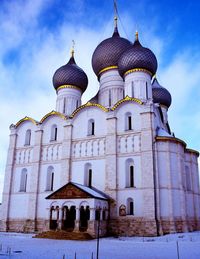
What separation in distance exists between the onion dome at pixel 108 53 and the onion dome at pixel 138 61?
252cm

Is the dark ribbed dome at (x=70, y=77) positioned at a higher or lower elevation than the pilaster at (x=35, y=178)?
higher

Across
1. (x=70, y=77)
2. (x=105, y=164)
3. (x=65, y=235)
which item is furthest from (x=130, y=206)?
(x=70, y=77)

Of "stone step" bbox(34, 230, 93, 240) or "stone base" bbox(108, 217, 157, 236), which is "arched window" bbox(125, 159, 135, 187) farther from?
"stone step" bbox(34, 230, 93, 240)

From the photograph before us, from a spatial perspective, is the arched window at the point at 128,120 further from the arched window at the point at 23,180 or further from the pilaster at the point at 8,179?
the pilaster at the point at 8,179

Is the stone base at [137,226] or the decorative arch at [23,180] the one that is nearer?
the stone base at [137,226]

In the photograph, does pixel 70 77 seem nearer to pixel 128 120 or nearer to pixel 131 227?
pixel 128 120

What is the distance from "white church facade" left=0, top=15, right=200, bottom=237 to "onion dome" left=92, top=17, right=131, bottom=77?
0.09 metres

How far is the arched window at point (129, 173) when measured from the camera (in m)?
18.2

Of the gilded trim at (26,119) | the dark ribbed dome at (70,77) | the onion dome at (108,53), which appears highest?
the onion dome at (108,53)

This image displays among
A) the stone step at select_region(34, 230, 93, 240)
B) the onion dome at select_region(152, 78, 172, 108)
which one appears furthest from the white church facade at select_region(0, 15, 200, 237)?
the onion dome at select_region(152, 78, 172, 108)

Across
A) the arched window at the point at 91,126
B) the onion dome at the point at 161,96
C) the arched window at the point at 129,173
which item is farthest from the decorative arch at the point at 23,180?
the onion dome at the point at 161,96

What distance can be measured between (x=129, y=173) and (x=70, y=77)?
438 inches

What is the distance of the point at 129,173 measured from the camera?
18.5 metres

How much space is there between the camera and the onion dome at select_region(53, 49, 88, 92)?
2486 cm
